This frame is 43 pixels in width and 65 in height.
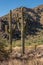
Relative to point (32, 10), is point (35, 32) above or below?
below

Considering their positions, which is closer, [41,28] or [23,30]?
[23,30]

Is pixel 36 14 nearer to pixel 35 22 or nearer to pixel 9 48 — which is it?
pixel 35 22

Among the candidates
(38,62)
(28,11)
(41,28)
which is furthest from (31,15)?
(38,62)

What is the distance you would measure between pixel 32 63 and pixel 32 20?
53.2 meters

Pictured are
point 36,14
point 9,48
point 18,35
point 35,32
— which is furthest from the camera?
point 36,14

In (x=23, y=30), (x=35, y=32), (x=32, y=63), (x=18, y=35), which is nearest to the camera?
(x=32, y=63)

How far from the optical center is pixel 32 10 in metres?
71.8

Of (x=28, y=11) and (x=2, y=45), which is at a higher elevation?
(x=28, y=11)

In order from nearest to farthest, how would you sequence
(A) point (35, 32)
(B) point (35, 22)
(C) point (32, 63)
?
(C) point (32, 63)
(A) point (35, 32)
(B) point (35, 22)

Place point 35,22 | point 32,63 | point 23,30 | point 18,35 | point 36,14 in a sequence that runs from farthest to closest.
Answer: point 36,14
point 35,22
point 18,35
point 23,30
point 32,63

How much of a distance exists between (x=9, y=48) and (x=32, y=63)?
1134 cm

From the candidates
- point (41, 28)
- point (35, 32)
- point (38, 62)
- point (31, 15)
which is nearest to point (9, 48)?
point (38, 62)

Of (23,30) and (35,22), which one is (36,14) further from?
(23,30)

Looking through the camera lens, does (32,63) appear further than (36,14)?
No
